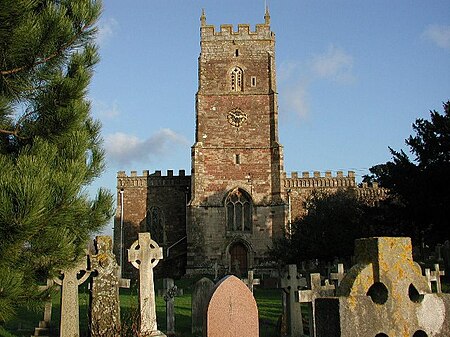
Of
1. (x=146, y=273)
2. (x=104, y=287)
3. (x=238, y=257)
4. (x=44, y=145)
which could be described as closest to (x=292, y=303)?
(x=146, y=273)

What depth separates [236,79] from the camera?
36.7 meters

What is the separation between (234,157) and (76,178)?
28.4 meters

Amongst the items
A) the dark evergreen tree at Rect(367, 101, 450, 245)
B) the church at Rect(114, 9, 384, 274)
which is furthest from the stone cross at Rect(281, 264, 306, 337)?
the church at Rect(114, 9, 384, 274)

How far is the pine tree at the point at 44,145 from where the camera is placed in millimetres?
6062

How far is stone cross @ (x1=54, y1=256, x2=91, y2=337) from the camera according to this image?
9.67 meters

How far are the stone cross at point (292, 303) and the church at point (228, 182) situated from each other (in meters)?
19.5

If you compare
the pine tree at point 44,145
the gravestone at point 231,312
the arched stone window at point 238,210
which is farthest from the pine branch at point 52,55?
the arched stone window at point 238,210

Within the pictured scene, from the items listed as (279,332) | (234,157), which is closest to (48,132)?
(279,332)

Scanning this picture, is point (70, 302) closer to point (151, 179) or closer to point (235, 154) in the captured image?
point (235, 154)

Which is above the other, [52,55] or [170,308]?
[52,55]

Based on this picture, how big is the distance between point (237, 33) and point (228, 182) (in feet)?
34.3

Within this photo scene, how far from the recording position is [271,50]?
36.8 meters

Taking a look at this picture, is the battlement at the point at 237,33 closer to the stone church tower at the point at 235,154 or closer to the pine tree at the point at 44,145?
the stone church tower at the point at 235,154

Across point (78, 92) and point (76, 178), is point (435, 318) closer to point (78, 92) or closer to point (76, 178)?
point (76, 178)
